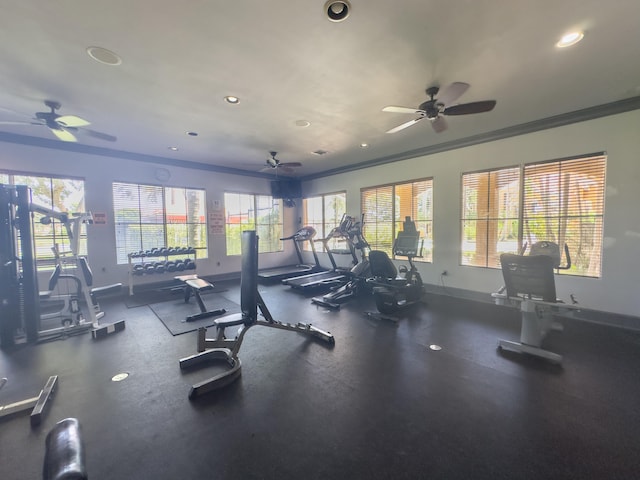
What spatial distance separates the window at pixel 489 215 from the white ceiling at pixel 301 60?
3.28 feet

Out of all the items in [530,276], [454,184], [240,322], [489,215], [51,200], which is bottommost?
[240,322]

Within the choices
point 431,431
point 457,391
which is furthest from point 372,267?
point 431,431

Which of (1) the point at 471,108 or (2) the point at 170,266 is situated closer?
(1) the point at 471,108

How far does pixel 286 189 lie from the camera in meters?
8.61

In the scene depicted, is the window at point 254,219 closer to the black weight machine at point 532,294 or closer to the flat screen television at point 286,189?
Answer: the flat screen television at point 286,189

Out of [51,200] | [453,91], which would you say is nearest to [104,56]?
[453,91]

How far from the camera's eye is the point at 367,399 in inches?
90.7

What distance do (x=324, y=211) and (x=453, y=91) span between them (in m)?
5.83

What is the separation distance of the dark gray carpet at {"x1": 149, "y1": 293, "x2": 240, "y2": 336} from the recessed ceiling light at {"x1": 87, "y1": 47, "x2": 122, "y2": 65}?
3.32 m

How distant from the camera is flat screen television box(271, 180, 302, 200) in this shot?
8383mm

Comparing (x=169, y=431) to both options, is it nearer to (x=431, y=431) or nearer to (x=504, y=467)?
(x=431, y=431)

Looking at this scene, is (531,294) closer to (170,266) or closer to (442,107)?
(442,107)

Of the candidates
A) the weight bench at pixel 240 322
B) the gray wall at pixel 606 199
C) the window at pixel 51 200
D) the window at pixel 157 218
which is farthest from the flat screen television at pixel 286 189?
the weight bench at pixel 240 322

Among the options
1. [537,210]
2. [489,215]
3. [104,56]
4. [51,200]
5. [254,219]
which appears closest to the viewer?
[104,56]
